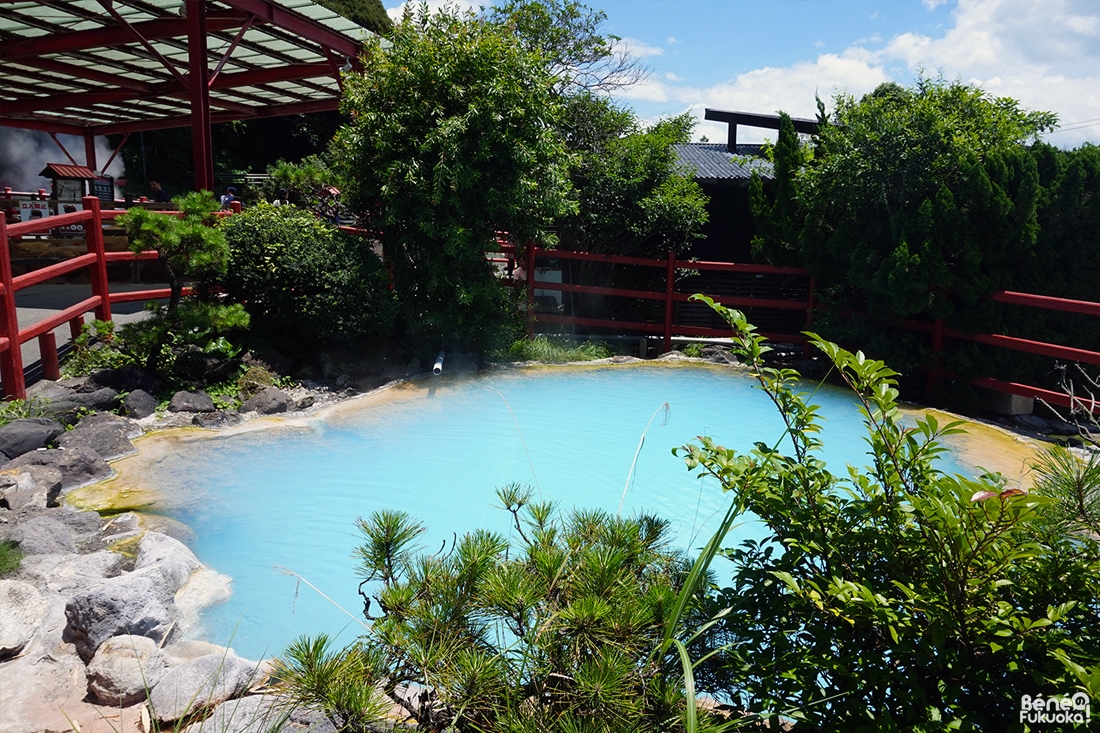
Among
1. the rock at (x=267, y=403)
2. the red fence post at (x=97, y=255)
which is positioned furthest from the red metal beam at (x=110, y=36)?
the rock at (x=267, y=403)

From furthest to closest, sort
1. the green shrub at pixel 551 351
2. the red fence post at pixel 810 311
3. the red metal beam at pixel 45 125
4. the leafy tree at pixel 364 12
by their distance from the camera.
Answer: the leafy tree at pixel 364 12
the red metal beam at pixel 45 125
the green shrub at pixel 551 351
the red fence post at pixel 810 311

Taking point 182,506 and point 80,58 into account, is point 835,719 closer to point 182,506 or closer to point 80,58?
point 182,506

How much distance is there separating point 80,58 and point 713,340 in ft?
40.4

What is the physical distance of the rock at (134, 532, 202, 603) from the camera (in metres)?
3.82

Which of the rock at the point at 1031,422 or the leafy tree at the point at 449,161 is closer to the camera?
the rock at the point at 1031,422

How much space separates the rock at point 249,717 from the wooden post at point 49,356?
5.69 m

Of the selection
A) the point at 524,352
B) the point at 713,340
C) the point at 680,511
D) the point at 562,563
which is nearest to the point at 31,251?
the point at 524,352

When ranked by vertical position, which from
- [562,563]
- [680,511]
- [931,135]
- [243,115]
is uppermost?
[243,115]

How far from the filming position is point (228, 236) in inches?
327

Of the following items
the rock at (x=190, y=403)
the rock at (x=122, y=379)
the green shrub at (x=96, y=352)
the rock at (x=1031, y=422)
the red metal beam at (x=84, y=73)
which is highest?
the red metal beam at (x=84, y=73)

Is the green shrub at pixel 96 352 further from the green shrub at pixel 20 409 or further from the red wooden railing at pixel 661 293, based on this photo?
the red wooden railing at pixel 661 293

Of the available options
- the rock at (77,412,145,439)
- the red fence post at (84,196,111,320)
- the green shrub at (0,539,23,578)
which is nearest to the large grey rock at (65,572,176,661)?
the green shrub at (0,539,23,578)

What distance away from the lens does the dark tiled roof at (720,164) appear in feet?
38.2

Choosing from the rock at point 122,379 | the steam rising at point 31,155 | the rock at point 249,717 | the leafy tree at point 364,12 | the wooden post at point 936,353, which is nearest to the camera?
the rock at point 249,717
